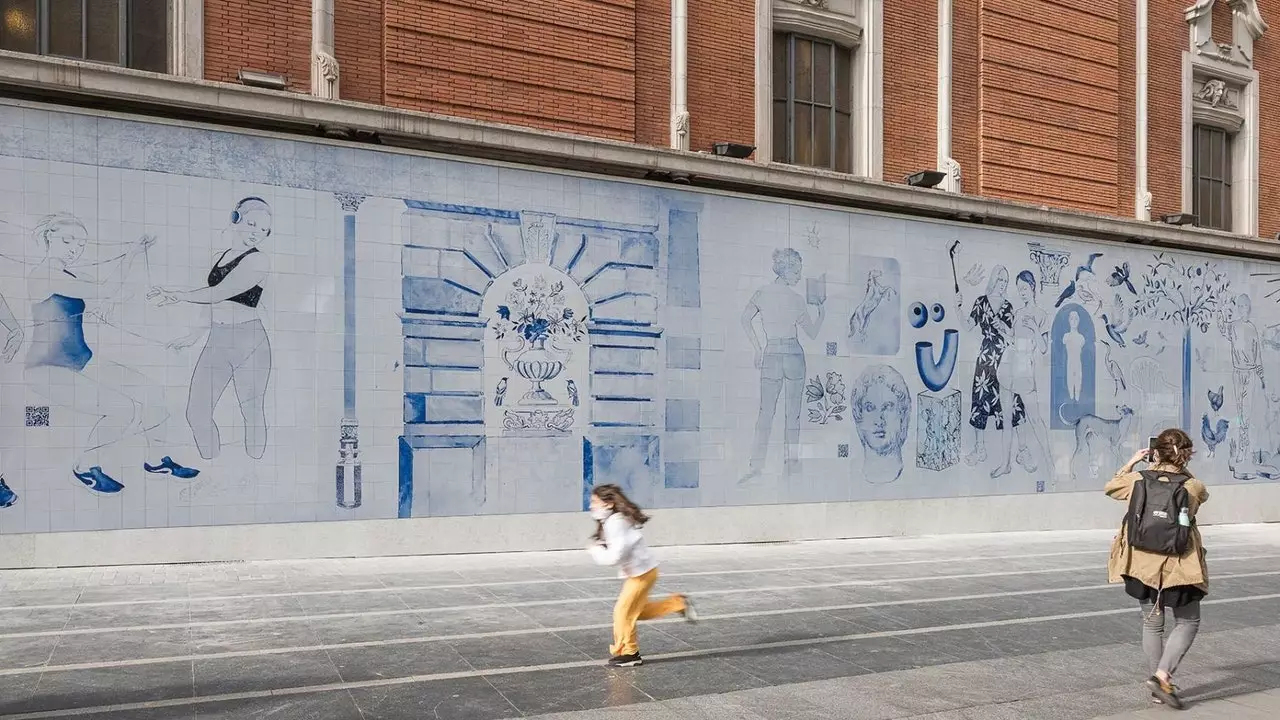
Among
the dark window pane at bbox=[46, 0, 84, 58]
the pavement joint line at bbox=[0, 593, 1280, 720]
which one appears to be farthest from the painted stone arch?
the pavement joint line at bbox=[0, 593, 1280, 720]

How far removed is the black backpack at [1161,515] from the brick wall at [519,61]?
31.7ft

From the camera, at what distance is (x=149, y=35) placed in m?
12.9

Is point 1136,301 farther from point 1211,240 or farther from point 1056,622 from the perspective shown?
point 1056,622

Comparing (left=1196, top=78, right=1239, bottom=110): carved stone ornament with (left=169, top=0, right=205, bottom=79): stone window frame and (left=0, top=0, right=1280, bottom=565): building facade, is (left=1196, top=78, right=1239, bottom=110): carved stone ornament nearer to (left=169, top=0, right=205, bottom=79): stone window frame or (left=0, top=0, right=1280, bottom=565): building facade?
(left=0, top=0, right=1280, bottom=565): building facade

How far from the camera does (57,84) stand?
11602 mm

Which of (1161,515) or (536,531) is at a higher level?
(1161,515)

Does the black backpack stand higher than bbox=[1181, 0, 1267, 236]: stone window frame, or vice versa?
bbox=[1181, 0, 1267, 236]: stone window frame

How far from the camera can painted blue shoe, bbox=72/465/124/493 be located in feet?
38.9

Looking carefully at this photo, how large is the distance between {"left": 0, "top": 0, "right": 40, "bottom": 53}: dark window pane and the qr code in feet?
12.8

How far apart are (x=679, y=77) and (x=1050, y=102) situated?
7475mm

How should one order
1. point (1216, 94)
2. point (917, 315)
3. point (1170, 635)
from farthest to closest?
point (1216, 94) → point (917, 315) → point (1170, 635)

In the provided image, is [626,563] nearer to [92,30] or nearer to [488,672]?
[488,672]

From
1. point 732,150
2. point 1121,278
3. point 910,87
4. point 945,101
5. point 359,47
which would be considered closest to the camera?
point 359,47

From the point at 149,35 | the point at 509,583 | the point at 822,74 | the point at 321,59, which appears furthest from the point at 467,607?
the point at 822,74
